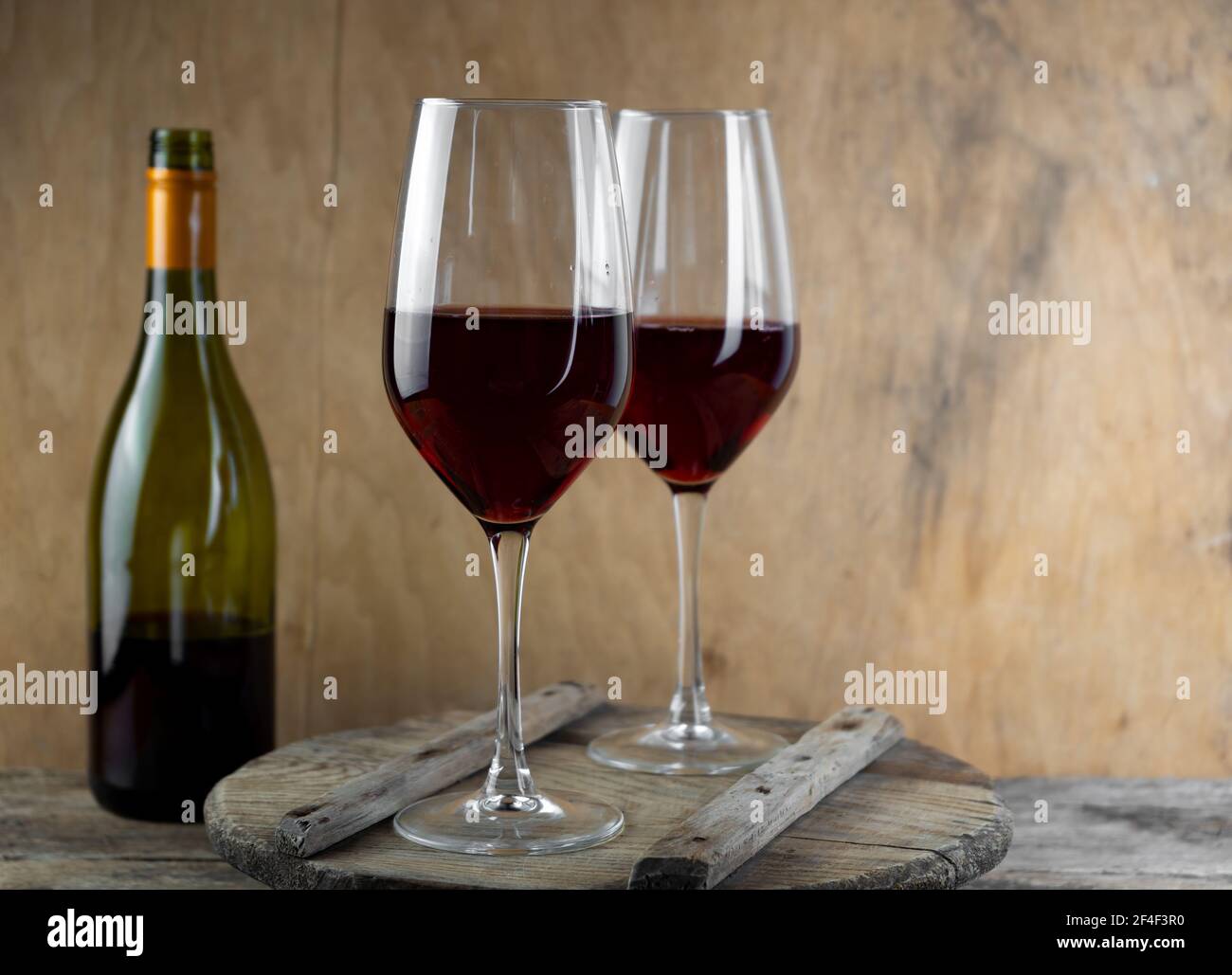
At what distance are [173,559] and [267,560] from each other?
0.26 feet

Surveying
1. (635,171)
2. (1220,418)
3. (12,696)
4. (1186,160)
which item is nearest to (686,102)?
(635,171)

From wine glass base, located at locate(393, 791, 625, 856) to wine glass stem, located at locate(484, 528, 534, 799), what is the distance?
11 mm

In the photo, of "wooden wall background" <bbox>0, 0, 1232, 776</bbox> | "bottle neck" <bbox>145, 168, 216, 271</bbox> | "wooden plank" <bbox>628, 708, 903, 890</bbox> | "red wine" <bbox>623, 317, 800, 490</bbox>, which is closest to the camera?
"wooden plank" <bbox>628, 708, 903, 890</bbox>

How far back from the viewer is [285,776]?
933mm

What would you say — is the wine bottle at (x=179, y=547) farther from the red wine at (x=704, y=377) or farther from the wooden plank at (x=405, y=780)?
the red wine at (x=704, y=377)

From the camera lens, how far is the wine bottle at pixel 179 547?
1.08m

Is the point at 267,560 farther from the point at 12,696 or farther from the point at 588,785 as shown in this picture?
the point at 588,785

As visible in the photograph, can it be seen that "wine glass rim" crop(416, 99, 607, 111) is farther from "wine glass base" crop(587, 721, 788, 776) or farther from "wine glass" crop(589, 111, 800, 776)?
"wine glass base" crop(587, 721, 788, 776)

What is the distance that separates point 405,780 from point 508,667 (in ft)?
0.36

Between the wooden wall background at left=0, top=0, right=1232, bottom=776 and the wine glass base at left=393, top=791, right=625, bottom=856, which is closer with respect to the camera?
the wine glass base at left=393, top=791, right=625, bottom=856

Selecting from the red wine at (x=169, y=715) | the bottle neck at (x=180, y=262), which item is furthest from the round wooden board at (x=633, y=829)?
the bottle neck at (x=180, y=262)

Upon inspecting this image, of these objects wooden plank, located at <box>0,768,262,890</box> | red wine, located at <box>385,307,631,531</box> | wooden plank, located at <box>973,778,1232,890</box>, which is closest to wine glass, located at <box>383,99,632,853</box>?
red wine, located at <box>385,307,631,531</box>

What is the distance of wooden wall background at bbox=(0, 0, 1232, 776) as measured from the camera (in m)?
1.23

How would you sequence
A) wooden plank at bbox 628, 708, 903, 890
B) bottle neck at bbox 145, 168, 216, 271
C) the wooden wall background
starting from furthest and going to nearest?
1. the wooden wall background
2. bottle neck at bbox 145, 168, 216, 271
3. wooden plank at bbox 628, 708, 903, 890
